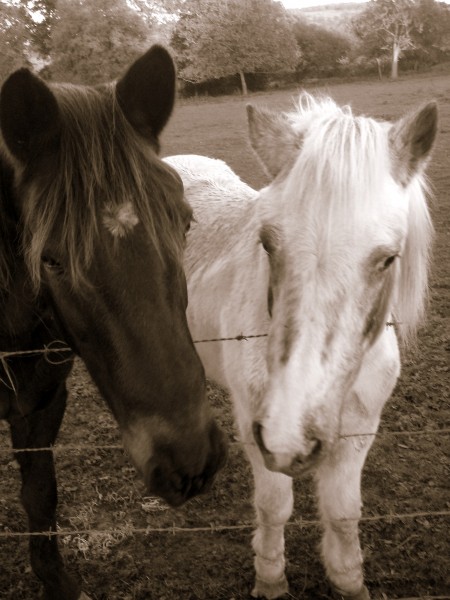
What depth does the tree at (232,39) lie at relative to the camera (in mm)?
38812

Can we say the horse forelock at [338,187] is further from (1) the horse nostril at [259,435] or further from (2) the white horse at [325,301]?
(1) the horse nostril at [259,435]

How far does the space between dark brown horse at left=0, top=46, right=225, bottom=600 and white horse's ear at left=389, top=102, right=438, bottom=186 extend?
29.8 inches

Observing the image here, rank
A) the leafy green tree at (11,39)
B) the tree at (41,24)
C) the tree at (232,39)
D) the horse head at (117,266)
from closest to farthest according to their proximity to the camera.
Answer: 1. the horse head at (117,266)
2. the leafy green tree at (11,39)
3. the tree at (41,24)
4. the tree at (232,39)

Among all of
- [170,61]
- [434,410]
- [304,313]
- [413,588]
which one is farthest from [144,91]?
[434,410]

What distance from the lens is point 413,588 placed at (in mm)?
2607

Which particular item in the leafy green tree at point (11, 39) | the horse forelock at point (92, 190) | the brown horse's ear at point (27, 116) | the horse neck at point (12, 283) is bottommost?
the horse neck at point (12, 283)

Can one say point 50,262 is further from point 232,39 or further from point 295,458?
point 232,39

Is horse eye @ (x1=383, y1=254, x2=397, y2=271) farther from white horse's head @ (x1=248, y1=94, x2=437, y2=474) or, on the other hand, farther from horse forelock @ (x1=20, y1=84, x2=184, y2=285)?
horse forelock @ (x1=20, y1=84, x2=184, y2=285)

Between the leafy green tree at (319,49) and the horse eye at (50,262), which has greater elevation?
the leafy green tree at (319,49)

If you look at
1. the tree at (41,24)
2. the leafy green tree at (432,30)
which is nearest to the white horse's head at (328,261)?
the tree at (41,24)

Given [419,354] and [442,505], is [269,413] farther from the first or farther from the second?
[419,354]

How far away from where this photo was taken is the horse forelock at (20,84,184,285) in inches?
56.6

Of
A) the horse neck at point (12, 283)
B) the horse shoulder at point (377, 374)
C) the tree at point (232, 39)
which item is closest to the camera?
the horse neck at point (12, 283)

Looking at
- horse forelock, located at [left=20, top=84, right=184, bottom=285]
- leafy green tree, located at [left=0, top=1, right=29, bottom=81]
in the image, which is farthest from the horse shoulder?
leafy green tree, located at [left=0, top=1, right=29, bottom=81]
